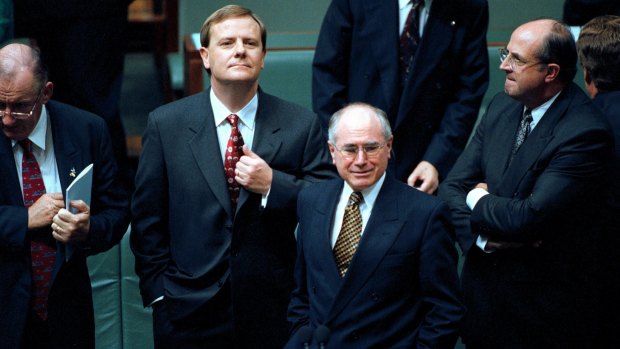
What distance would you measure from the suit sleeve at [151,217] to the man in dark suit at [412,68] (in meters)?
0.85

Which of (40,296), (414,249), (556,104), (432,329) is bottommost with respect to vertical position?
(40,296)

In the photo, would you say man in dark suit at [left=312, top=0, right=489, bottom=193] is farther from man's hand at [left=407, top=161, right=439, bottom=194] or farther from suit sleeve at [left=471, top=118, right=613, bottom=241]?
suit sleeve at [left=471, top=118, right=613, bottom=241]

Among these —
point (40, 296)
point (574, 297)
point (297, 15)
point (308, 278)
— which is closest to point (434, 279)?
point (308, 278)

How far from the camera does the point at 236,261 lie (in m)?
3.22

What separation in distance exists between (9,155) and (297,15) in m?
3.03

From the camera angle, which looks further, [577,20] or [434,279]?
[577,20]

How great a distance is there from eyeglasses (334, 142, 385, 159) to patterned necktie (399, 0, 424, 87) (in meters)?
1.08

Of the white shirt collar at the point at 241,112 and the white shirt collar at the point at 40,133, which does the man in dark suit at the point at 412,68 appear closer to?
the white shirt collar at the point at 241,112

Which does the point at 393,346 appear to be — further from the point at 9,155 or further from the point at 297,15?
the point at 297,15

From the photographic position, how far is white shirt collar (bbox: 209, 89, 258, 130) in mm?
3281

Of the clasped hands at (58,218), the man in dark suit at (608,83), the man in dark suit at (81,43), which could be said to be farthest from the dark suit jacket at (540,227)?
the man in dark suit at (81,43)

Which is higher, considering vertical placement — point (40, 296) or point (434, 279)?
point (434, 279)

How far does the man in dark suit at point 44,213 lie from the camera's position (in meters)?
3.09

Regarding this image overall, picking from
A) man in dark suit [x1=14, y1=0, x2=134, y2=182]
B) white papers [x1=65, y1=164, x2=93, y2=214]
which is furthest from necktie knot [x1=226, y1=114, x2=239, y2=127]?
man in dark suit [x1=14, y1=0, x2=134, y2=182]
